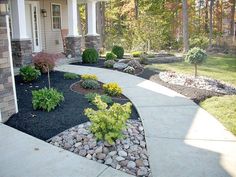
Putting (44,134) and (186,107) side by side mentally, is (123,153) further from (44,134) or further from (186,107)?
(186,107)

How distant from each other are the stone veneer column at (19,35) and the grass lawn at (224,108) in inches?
242

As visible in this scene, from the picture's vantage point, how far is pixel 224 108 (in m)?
6.29

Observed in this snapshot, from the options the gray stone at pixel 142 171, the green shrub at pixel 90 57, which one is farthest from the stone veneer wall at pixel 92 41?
the gray stone at pixel 142 171

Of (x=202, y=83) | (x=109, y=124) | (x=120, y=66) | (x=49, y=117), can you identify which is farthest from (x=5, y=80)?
(x=120, y=66)

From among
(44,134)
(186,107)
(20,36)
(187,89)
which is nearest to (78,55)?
(20,36)

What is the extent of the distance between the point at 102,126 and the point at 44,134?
1.16 meters

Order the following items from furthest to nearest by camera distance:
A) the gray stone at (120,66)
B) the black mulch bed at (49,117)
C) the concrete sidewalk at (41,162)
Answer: the gray stone at (120,66)
the black mulch bed at (49,117)
the concrete sidewalk at (41,162)

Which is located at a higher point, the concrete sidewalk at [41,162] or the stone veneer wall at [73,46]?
Result: the stone veneer wall at [73,46]

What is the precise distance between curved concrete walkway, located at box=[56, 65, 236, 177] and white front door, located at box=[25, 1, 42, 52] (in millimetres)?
7337

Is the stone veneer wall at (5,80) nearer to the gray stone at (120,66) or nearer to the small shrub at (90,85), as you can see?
the small shrub at (90,85)

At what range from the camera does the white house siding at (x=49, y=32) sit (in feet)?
45.8

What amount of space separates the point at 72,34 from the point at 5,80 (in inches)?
308

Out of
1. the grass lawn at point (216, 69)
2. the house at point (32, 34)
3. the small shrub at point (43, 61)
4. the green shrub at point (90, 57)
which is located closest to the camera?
the house at point (32, 34)

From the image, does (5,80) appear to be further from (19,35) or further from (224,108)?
(19,35)
